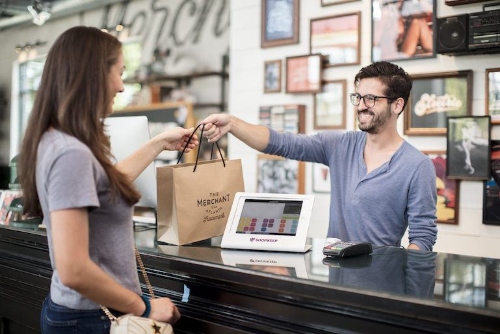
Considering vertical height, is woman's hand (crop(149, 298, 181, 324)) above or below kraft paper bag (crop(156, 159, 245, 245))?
below

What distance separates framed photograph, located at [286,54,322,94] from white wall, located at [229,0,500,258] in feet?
0.23

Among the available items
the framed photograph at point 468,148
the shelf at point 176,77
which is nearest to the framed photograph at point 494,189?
the framed photograph at point 468,148

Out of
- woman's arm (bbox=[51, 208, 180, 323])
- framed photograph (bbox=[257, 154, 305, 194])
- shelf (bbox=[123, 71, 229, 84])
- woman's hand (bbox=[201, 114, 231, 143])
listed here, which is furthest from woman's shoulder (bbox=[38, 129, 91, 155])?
shelf (bbox=[123, 71, 229, 84])

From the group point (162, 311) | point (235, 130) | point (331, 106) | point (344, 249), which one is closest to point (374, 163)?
point (235, 130)

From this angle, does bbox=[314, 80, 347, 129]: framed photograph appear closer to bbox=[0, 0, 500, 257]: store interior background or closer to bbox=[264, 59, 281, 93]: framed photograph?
bbox=[0, 0, 500, 257]: store interior background

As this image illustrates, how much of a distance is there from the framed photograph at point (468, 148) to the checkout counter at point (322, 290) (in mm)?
1730

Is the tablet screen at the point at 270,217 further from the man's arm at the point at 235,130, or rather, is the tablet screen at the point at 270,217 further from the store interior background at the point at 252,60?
the store interior background at the point at 252,60

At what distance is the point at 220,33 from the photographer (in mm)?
6316

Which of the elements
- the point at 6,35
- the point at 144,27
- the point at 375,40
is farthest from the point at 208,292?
the point at 6,35

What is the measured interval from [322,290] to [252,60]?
3.36 m

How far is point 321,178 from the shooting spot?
4.18 m

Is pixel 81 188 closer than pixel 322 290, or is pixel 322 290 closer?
pixel 81 188

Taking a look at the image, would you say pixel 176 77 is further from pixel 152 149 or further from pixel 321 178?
pixel 152 149

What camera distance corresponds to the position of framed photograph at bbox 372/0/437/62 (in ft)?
11.9
